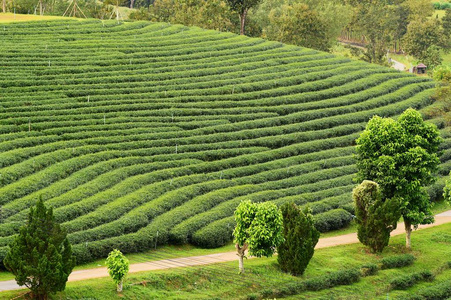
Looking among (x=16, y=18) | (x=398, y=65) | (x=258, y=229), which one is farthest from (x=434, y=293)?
(x=398, y=65)

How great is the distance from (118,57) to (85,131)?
17134 millimetres

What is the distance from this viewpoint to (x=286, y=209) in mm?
40406

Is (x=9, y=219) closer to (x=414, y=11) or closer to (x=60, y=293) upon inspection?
(x=60, y=293)

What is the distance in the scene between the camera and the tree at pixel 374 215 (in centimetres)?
4309

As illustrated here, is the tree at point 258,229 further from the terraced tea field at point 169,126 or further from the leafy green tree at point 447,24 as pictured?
the leafy green tree at point 447,24

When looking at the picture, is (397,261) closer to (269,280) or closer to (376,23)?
(269,280)

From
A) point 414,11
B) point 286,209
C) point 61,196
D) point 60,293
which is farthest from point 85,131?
point 414,11

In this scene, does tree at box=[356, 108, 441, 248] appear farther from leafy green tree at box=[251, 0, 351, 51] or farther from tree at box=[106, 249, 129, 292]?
leafy green tree at box=[251, 0, 351, 51]

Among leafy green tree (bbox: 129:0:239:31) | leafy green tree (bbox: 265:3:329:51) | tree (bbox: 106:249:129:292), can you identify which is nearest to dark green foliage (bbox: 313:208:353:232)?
tree (bbox: 106:249:129:292)

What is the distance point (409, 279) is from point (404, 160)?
773 centimetres

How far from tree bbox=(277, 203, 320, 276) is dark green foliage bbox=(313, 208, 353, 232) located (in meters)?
6.09

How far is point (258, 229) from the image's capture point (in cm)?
3759

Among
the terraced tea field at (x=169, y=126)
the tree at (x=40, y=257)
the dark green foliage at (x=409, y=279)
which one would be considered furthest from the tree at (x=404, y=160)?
the tree at (x=40, y=257)

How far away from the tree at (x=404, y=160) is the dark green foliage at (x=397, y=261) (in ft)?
6.89
